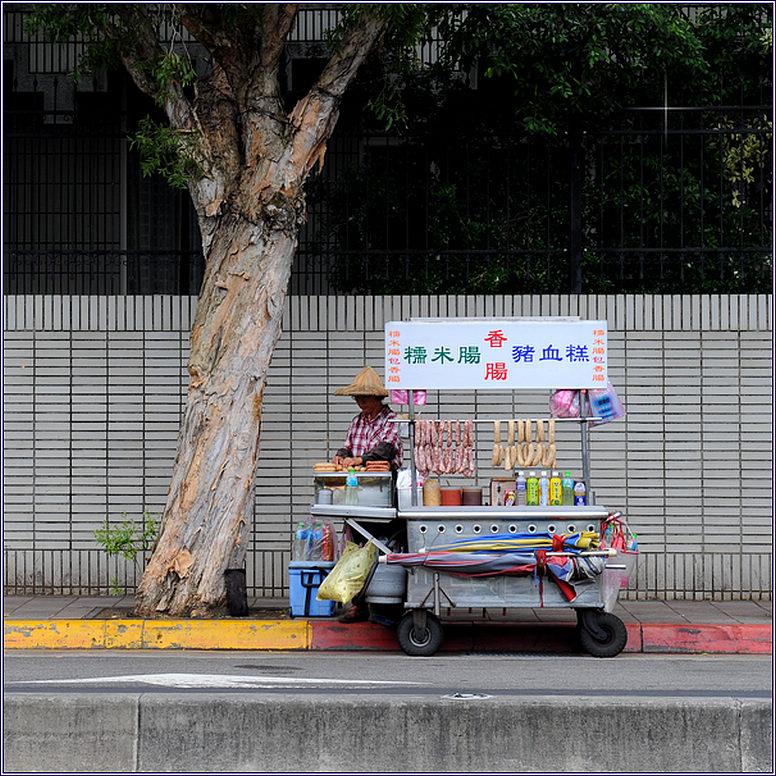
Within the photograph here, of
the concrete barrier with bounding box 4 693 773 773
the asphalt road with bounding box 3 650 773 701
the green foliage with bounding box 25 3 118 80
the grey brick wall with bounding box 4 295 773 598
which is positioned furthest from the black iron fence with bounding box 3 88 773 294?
the concrete barrier with bounding box 4 693 773 773

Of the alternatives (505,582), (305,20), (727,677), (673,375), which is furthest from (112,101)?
(727,677)

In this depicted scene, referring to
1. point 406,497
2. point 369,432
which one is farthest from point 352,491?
point 369,432

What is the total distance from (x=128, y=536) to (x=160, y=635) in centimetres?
153

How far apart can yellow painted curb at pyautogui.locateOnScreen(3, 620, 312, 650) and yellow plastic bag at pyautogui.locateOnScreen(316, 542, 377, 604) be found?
0.53 m

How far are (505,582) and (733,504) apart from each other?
11.5 feet

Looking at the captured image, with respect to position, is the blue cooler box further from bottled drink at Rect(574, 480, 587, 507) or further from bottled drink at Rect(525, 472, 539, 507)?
bottled drink at Rect(574, 480, 587, 507)

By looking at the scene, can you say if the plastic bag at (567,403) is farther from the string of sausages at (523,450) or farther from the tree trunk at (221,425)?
the tree trunk at (221,425)

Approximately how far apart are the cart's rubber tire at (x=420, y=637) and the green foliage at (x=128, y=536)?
2.79 metres

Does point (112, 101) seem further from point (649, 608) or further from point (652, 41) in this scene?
point (649, 608)

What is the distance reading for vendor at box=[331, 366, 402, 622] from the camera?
9.52 metres

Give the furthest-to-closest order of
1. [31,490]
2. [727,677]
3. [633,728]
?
[31,490] → [727,677] → [633,728]

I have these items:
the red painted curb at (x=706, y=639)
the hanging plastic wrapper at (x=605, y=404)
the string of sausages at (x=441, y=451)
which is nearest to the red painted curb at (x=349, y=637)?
the string of sausages at (x=441, y=451)

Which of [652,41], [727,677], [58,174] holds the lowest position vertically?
[727,677]

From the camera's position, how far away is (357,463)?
30.3ft
